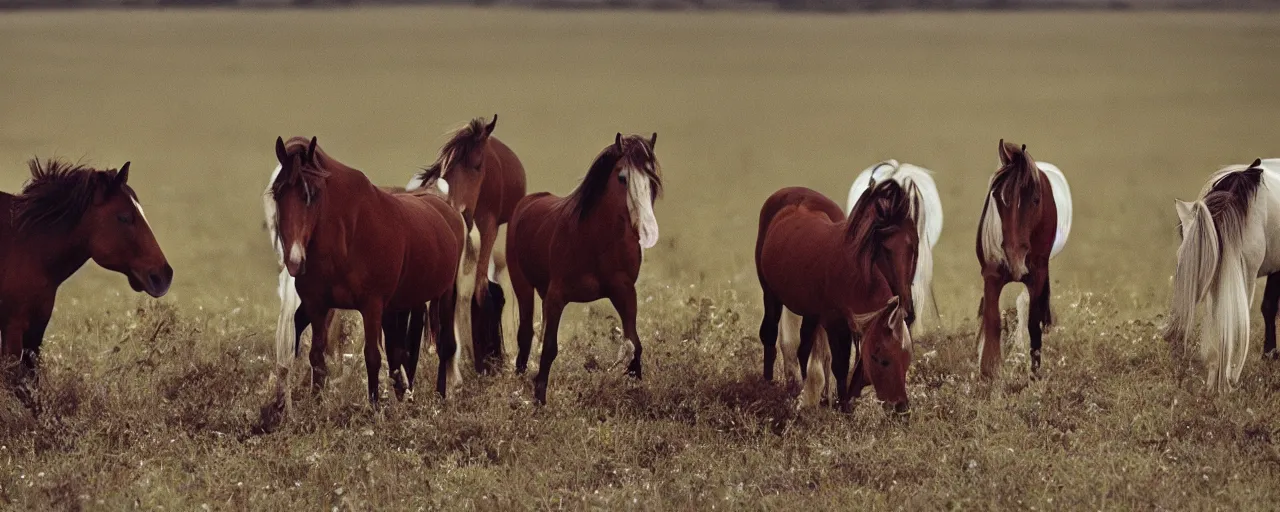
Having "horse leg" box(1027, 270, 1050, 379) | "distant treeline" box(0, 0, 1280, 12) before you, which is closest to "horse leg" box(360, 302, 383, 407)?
"horse leg" box(1027, 270, 1050, 379)

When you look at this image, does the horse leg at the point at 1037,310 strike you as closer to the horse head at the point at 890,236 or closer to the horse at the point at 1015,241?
the horse at the point at 1015,241

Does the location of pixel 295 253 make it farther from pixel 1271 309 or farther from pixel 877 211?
pixel 1271 309

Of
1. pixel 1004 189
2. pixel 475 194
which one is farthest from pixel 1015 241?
pixel 475 194

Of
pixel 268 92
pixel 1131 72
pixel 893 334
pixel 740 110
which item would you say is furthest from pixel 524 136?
pixel 893 334

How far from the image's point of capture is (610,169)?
837cm

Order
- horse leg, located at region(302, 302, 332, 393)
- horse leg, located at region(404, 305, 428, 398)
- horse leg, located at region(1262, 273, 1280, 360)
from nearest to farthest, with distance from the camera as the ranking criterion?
horse leg, located at region(302, 302, 332, 393) < horse leg, located at region(404, 305, 428, 398) < horse leg, located at region(1262, 273, 1280, 360)

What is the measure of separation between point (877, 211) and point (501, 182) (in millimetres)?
3798

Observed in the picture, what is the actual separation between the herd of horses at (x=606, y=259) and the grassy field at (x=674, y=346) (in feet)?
1.09

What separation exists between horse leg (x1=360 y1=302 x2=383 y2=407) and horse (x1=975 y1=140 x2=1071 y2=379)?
3.86m

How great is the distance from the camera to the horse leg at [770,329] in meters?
9.39

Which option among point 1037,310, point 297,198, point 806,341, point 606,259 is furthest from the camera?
point 1037,310

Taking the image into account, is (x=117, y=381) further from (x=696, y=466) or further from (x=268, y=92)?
(x=268, y=92)

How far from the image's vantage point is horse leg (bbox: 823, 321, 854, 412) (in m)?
8.20

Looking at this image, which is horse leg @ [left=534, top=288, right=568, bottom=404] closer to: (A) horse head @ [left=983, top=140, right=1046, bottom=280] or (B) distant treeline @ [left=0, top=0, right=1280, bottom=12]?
(A) horse head @ [left=983, top=140, right=1046, bottom=280]
